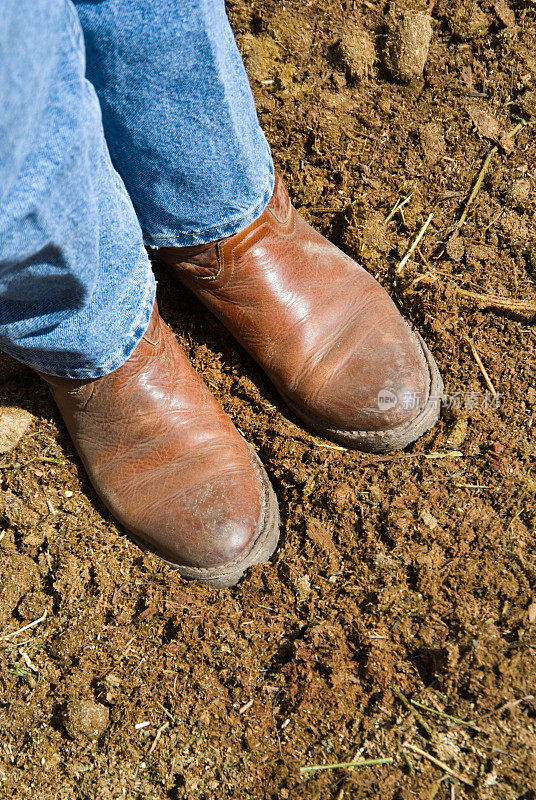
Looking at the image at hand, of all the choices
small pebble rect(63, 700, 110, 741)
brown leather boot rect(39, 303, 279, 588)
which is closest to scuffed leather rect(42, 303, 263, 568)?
brown leather boot rect(39, 303, 279, 588)

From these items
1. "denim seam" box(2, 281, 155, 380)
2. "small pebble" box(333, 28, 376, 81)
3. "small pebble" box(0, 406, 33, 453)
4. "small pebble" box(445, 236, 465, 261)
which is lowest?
"small pebble" box(0, 406, 33, 453)

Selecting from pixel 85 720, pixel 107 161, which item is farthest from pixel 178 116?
pixel 85 720

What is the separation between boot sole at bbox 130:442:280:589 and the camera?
161 cm

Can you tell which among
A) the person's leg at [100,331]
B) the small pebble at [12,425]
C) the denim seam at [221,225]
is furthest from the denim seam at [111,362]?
the small pebble at [12,425]

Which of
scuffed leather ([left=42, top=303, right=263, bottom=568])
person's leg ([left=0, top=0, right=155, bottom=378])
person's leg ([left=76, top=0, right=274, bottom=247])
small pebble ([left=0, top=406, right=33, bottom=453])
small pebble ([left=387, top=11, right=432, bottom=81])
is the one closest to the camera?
person's leg ([left=0, top=0, right=155, bottom=378])

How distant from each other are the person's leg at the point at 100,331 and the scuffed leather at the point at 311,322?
0.65 ft

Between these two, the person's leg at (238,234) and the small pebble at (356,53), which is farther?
the small pebble at (356,53)

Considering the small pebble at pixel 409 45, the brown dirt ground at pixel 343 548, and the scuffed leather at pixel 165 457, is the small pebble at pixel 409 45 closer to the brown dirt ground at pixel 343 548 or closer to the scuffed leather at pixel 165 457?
the brown dirt ground at pixel 343 548

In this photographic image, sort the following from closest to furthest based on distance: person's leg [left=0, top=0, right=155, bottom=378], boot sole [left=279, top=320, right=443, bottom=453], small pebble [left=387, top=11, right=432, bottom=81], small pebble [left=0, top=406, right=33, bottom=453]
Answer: person's leg [left=0, top=0, right=155, bottom=378], boot sole [left=279, top=320, right=443, bottom=453], small pebble [left=0, top=406, right=33, bottom=453], small pebble [left=387, top=11, right=432, bottom=81]

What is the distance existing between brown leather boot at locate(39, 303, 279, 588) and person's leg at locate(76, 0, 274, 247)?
0.98 feet

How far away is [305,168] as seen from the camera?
2029 millimetres

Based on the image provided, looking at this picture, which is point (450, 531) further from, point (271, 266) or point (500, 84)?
point (500, 84)

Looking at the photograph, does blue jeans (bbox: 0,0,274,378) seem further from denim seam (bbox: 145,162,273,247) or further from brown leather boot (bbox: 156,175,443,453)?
brown leather boot (bbox: 156,175,443,453)

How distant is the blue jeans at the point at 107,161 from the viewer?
2.89ft
